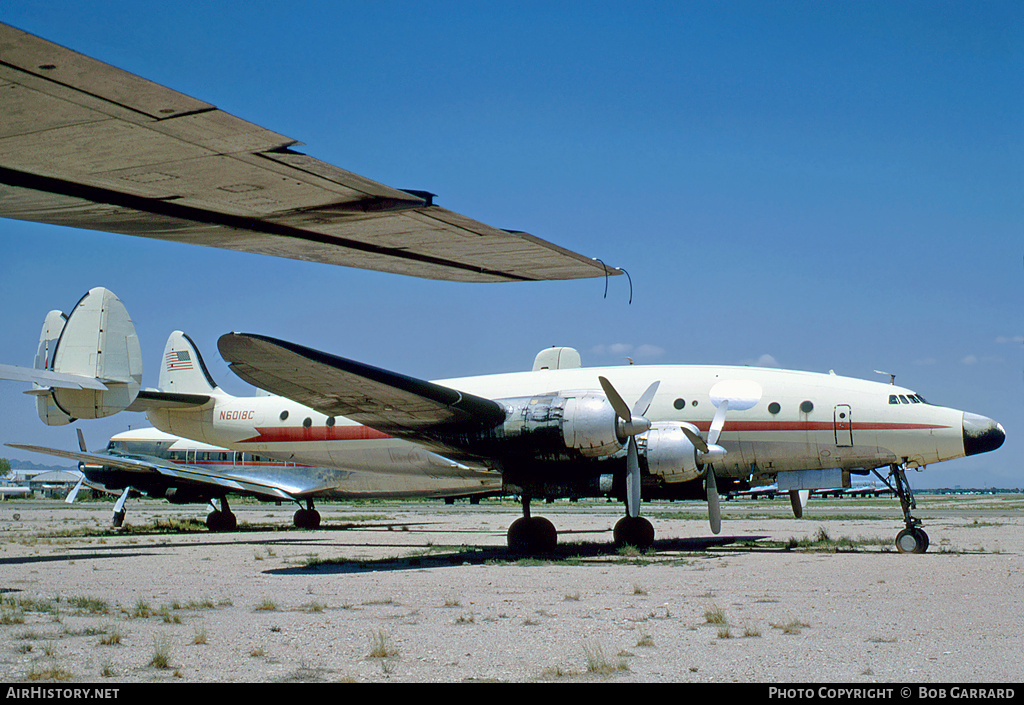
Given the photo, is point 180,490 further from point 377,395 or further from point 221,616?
point 221,616

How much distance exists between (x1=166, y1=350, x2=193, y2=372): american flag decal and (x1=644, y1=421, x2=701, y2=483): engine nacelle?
16.2m

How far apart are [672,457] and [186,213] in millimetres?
13270

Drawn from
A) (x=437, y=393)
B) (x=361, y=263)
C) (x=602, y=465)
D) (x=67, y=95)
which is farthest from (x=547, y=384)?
(x=67, y=95)

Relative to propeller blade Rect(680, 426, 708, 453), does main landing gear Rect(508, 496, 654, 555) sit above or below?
below

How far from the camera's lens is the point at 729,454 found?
16.8 m

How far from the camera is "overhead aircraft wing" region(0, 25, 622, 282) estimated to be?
7.13ft

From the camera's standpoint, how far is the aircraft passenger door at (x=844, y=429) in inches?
640

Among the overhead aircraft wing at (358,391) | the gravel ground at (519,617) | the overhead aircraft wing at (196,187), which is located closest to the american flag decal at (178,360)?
the gravel ground at (519,617)

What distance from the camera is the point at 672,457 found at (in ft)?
50.1

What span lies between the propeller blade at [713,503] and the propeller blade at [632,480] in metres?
2.04

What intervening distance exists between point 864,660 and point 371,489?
1907 cm

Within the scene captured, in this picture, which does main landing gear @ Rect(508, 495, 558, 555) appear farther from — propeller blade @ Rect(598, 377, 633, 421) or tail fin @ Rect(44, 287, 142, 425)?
tail fin @ Rect(44, 287, 142, 425)

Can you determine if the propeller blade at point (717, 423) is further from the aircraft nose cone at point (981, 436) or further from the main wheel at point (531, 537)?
the aircraft nose cone at point (981, 436)

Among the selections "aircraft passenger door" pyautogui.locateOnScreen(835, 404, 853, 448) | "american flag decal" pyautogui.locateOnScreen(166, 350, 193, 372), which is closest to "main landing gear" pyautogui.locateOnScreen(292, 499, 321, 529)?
"american flag decal" pyautogui.locateOnScreen(166, 350, 193, 372)
